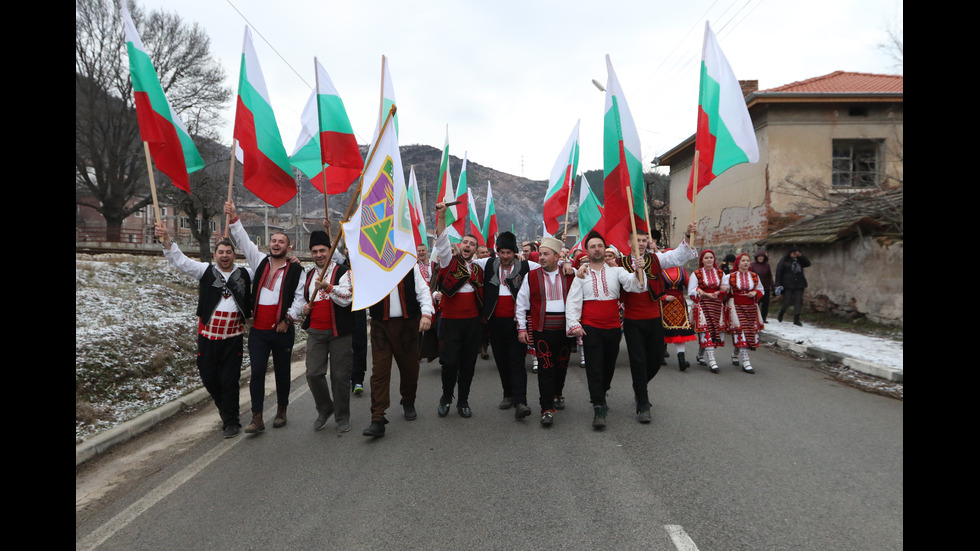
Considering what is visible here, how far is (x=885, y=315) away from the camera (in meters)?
11.4

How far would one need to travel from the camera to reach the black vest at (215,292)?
518 centimetres

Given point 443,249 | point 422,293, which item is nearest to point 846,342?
point 443,249

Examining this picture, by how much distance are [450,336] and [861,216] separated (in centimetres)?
1096

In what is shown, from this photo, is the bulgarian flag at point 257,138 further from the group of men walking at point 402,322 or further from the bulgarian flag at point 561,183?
the bulgarian flag at point 561,183

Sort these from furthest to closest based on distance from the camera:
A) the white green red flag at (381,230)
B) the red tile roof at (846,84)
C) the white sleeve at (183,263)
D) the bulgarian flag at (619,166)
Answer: the red tile roof at (846,84), the bulgarian flag at (619,166), the white sleeve at (183,263), the white green red flag at (381,230)

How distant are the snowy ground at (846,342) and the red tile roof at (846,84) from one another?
28.7ft

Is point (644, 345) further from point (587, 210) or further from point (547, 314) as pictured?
point (587, 210)

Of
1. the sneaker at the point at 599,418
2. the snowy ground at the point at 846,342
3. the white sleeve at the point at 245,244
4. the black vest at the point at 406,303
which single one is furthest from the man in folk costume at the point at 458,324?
the snowy ground at the point at 846,342

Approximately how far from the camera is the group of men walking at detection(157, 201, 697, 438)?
520 cm

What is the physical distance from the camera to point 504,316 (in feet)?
19.5

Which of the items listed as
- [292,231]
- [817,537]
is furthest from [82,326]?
[292,231]

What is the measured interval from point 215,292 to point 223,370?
2.43 ft

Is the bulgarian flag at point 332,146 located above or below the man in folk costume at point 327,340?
above

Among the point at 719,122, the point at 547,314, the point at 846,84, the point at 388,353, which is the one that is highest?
the point at 846,84
